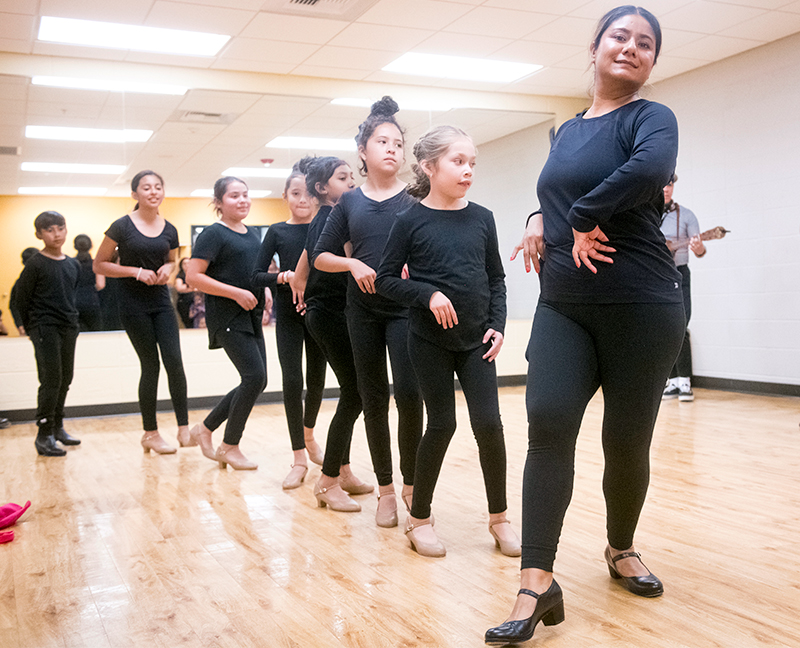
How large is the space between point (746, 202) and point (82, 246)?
5315 millimetres

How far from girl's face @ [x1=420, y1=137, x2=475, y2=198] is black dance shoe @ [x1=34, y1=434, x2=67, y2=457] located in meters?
3.14

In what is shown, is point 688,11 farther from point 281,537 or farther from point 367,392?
point 281,537

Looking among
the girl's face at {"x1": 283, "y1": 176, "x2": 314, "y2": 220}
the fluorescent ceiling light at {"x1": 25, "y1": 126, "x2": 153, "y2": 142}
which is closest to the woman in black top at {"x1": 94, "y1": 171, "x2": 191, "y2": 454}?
the girl's face at {"x1": 283, "y1": 176, "x2": 314, "y2": 220}

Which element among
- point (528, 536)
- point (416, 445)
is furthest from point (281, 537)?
point (528, 536)

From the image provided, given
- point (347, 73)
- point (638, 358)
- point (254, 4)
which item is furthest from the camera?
point (347, 73)

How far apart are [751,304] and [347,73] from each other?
12.8ft

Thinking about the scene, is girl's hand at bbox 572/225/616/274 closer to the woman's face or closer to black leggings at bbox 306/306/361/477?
the woman's face

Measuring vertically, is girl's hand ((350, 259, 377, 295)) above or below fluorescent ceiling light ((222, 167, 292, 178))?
below

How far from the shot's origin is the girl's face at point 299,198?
3.53m

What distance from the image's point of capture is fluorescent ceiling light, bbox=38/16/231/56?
5.36 meters

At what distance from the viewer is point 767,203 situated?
20.2 feet

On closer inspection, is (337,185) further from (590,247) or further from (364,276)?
(590,247)

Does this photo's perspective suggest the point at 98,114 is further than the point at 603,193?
Yes

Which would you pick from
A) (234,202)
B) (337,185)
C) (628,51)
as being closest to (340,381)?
(337,185)
